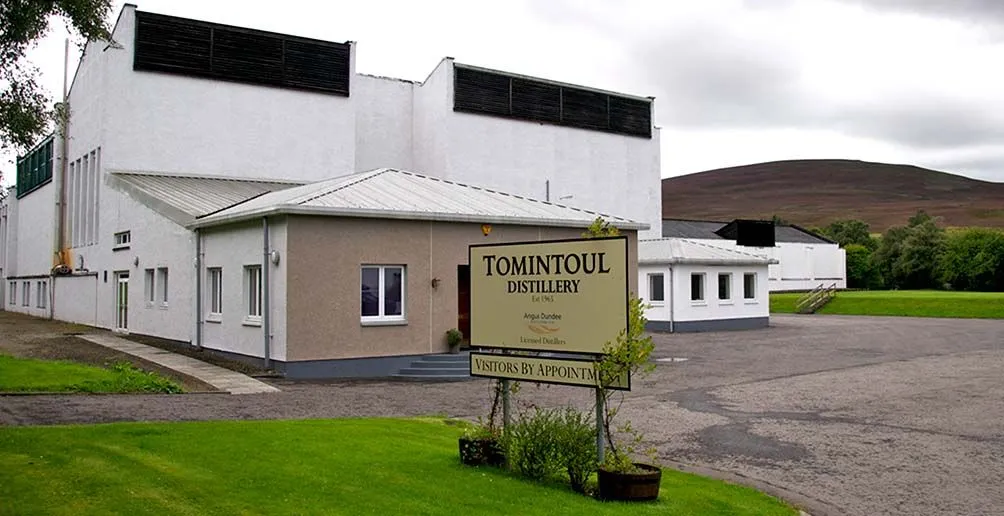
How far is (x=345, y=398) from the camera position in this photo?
14547 millimetres

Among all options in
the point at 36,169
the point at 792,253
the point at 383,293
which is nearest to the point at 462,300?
the point at 383,293

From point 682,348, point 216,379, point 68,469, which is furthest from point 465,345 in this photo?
point 68,469

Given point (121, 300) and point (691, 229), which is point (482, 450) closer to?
point (121, 300)

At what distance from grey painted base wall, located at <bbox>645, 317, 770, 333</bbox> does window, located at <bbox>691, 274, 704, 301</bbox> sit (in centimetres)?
109

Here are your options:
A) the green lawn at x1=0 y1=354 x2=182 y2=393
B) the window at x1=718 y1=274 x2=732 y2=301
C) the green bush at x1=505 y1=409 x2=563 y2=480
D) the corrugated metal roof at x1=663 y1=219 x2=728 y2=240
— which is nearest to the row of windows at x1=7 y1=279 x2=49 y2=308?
the green lawn at x1=0 y1=354 x2=182 y2=393

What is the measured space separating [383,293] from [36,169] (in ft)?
113

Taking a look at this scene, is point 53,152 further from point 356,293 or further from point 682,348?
point 682,348

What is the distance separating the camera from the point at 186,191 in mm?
27578

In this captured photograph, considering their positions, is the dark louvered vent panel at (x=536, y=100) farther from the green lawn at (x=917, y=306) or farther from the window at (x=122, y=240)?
the green lawn at (x=917, y=306)

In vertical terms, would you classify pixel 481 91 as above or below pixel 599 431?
above

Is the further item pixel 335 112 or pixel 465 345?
pixel 335 112

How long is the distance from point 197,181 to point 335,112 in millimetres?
6477

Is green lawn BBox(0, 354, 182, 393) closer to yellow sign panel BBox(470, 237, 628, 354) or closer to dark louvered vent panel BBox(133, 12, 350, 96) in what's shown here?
yellow sign panel BBox(470, 237, 628, 354)

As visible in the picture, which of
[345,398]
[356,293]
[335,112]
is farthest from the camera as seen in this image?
[335,112]
